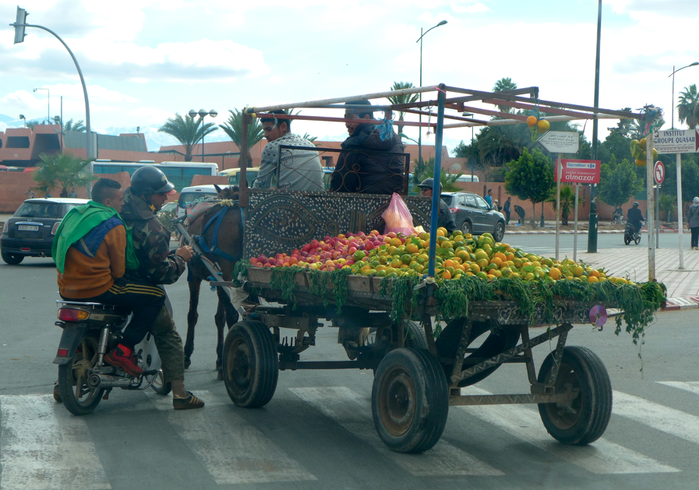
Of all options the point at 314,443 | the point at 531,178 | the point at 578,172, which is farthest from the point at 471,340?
the point at 531,178

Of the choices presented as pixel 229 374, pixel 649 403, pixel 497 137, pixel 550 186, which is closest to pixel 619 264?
pixel 649 403

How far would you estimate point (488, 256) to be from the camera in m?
4.89

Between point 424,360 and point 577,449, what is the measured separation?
1.28 m

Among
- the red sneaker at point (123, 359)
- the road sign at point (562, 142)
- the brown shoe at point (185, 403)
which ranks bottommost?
the brown shoe at point (185, 403)

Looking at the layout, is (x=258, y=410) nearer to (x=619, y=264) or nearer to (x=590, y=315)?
(x=590, y=315)

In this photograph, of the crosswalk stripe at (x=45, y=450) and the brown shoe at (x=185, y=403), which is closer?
the crosswalk stripe at (x=45, y=450)

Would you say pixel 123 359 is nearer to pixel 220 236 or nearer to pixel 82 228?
pixel 82 228

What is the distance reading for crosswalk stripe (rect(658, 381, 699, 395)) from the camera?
271 inches

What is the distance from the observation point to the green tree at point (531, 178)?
1642 inches

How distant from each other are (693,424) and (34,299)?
966 centimetres

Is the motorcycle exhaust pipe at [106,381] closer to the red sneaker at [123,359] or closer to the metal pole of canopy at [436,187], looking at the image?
the red sneaker at [123,359]

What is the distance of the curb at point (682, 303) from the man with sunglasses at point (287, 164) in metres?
7.46

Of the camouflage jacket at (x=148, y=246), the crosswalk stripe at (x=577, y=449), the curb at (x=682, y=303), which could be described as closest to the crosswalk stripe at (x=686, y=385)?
the crosswalk stripe at (x=577, y=449)

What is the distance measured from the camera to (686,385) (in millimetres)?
7047
